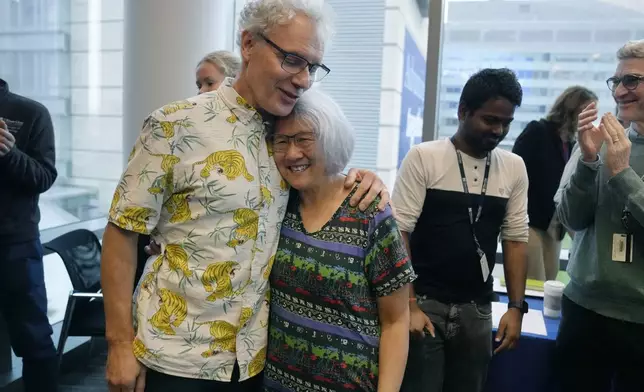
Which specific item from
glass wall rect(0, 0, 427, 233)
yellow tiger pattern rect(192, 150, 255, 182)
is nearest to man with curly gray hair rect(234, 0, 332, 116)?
yellow tiger pattern rect(192, 150, 255, 182)

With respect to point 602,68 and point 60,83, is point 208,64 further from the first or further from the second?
point 602,68

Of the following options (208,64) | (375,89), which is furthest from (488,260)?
(375,89)

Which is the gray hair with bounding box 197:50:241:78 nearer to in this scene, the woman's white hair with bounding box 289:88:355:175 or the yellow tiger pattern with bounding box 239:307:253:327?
the woman's white hair with bounding box 289:88:355:175

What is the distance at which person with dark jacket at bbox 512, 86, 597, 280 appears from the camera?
10.4 feet

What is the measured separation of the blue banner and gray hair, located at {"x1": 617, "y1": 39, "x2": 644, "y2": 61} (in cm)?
195

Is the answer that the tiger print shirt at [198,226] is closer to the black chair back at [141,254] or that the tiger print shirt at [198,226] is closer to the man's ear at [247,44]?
the man's ear at [247,44]

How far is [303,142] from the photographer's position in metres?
1.27

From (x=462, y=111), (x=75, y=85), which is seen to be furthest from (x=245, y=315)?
(x=75, y=85)

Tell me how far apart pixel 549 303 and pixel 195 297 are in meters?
1.86

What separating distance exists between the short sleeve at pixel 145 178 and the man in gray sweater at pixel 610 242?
51.7 inches

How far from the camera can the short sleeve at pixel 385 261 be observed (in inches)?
48.3

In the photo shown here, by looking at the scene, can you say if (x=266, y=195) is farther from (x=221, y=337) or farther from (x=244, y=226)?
(x=221, y=337)

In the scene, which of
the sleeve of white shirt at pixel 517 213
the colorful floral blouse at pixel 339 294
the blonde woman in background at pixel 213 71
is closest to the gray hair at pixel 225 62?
the blonde woman in background at pixel 213 71

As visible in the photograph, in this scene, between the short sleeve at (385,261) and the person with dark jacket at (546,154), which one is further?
the person with dark jacket at (546,154)
